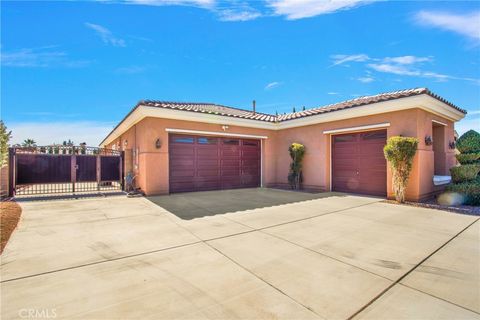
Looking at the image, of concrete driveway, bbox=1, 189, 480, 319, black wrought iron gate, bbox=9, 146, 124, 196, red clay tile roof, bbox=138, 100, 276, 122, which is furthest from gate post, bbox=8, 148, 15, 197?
red clay tile roof, bbox=138, 100, 276, 122

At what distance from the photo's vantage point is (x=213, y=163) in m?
11.3

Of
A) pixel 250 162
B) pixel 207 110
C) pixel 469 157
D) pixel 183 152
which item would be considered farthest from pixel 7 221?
pixel 469 157

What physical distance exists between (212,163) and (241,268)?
8377mm

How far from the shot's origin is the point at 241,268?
310cm

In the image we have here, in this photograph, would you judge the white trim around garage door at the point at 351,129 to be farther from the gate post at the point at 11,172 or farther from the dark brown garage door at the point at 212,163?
the gate post at the point at 11,172

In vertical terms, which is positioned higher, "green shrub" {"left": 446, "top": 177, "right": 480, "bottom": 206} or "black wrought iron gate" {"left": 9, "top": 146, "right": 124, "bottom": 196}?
"black wrought iron gate" {"left": 9, "top": 146, "right": 124, "bottom": 196}

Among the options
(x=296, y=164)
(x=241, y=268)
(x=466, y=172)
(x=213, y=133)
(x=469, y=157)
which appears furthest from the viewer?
(x=296, y=164)

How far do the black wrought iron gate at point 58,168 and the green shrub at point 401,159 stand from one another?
12199 mm

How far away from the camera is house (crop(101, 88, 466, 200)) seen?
8.70 m

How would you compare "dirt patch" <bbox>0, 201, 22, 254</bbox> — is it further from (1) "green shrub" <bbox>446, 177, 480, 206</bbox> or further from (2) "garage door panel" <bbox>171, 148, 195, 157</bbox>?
(1) "green shrub" <bbox>446, 177, 480, 206</bbox>

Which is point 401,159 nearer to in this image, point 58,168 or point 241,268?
point 241,268

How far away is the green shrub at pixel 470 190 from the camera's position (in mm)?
7812

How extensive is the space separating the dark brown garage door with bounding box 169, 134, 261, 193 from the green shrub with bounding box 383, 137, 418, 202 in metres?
6.56

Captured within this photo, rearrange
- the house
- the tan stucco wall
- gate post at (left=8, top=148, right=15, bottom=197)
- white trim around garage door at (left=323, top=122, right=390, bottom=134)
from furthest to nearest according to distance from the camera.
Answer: gate post at (left=8, top=148, right=15, bottom=197) → white trim around garage door at (left=323, top=122, right=390, bottom=134) → the house → the tan stucco wall
